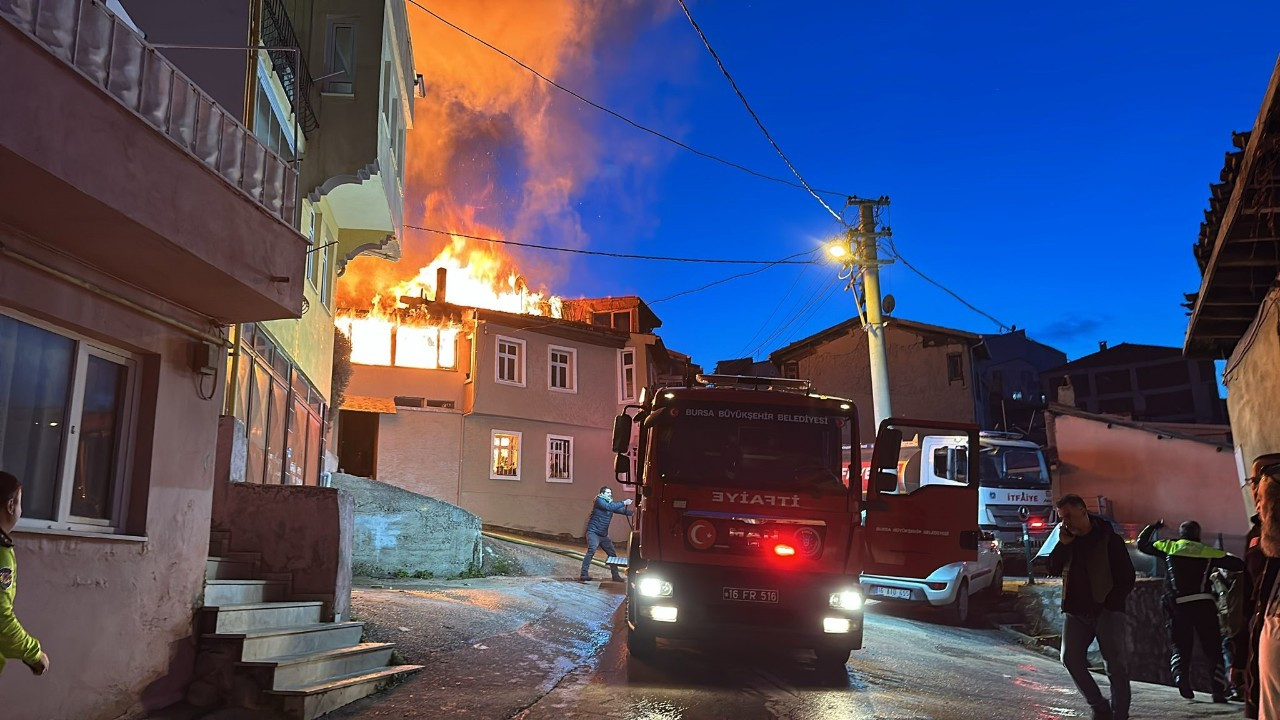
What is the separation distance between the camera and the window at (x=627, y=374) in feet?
109

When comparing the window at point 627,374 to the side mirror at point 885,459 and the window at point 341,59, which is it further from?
the side mirror at point 885,459

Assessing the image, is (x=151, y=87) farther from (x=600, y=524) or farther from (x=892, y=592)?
(x=892, y=592)

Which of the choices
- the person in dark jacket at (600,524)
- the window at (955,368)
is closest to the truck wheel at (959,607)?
the person in dark jacket at (600,524)

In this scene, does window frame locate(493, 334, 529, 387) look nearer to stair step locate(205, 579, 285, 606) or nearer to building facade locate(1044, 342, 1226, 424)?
stair step locate(205, 579, 285, 606)

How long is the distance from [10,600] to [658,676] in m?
5.97

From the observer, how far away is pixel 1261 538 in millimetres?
4523

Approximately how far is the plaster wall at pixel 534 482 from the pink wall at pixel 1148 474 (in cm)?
1682

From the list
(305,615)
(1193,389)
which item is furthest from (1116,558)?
(1193,389)

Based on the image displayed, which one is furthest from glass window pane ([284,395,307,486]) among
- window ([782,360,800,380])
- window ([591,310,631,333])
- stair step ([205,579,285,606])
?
window ([782,360,800,380])

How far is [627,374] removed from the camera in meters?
33.5

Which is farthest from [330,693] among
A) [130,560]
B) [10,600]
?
[10,600]

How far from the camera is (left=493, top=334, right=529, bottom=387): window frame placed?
29500mm

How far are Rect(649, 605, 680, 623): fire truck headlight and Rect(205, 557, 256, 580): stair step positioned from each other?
12.9ft

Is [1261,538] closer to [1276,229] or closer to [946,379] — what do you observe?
[1276,229]
